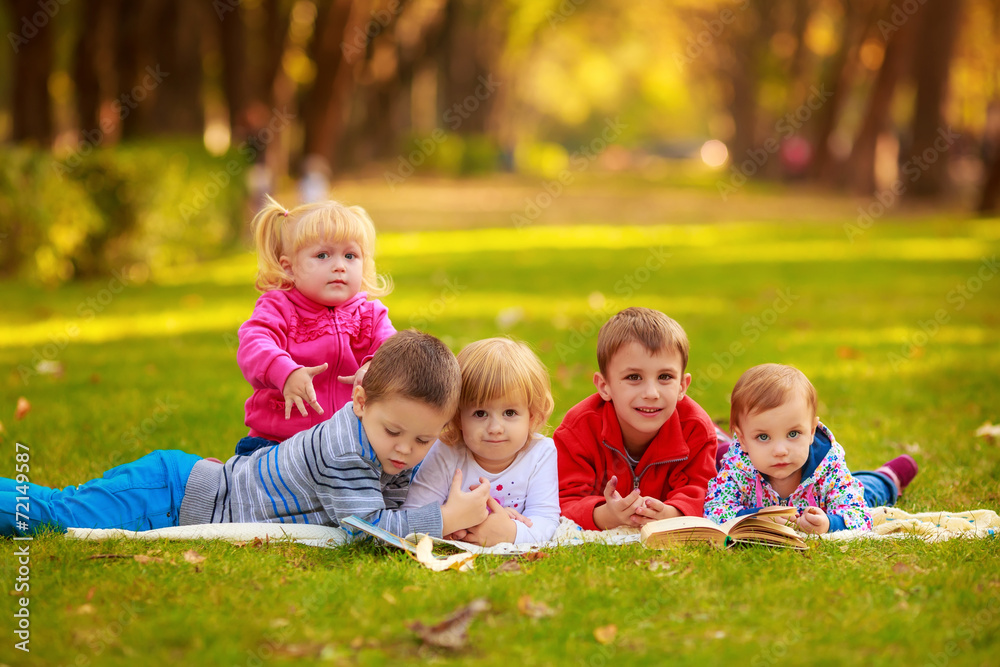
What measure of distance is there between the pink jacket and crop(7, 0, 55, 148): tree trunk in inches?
658

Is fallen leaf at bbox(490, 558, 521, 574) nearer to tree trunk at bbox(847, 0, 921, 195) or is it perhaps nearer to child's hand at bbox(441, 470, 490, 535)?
child's hand at bbox(441, 470, 490, 535)

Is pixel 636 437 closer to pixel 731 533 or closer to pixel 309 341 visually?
pixel 731 533

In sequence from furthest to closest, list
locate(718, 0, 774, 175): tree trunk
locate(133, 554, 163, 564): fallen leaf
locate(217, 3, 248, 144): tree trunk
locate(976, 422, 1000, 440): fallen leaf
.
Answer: locate(718, 0, 774, 175): tree trunk → locate(217, 3, 248, 144): tree trunk → locate(976, 422, 1000, 440): fallen leaf → locate(133, 554, 163, 564): fallen leaf

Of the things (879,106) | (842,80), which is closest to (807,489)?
(879,106)

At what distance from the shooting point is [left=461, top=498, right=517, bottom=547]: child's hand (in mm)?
4105

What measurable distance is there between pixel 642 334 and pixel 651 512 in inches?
30.1

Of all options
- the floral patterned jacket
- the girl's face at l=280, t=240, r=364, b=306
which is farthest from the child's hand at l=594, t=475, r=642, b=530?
the girl's face at l=280, t=240, r=364, b=306

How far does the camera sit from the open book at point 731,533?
394 centimetres

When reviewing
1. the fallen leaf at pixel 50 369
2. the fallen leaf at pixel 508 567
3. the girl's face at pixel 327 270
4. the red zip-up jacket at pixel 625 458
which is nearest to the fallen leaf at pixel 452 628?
the fallen leaf at pixel 508 567

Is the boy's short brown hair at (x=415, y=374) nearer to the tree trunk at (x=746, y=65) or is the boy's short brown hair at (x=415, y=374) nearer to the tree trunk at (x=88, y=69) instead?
the tree trunk at (x=88, y=69)

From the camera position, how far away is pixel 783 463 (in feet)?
13.6

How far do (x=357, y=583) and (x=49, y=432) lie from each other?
314 cm

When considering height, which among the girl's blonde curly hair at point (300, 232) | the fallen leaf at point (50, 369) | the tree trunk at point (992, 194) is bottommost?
the fallen leaf at point (50, 369)

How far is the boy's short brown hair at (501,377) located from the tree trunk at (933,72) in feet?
69.7
